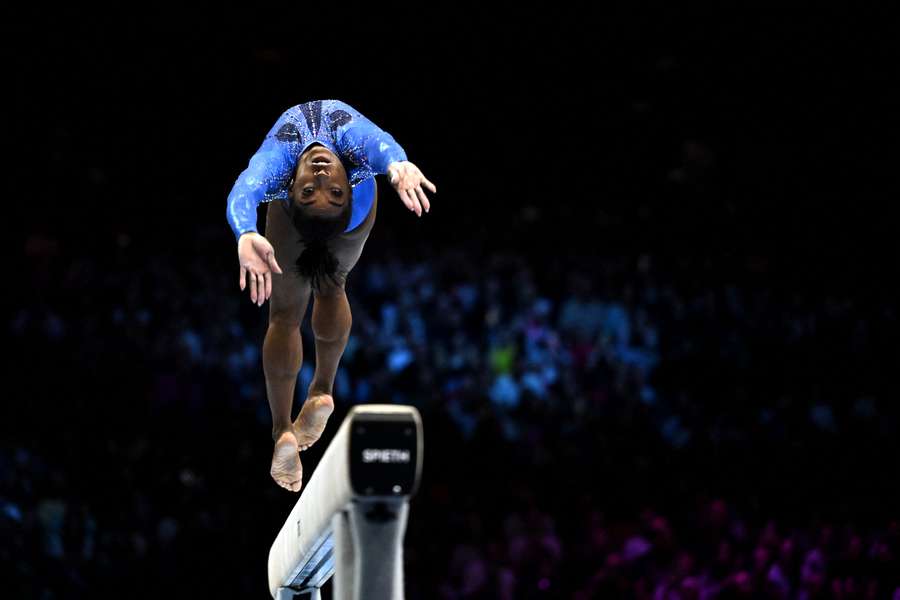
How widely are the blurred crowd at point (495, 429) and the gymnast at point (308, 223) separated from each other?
262 centimetres

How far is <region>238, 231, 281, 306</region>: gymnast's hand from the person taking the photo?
3.89m

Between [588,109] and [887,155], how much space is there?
2729 mm

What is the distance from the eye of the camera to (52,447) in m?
7.61

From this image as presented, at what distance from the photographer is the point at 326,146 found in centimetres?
455

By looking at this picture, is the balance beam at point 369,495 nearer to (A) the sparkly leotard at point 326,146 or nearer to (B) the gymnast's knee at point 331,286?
(A) the sparkly leotard at point 326,146

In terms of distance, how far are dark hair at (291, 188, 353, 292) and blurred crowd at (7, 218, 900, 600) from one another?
3092mm

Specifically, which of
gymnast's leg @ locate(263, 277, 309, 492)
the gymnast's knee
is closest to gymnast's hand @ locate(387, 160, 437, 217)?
the gymnast's knee

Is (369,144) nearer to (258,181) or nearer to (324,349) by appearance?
(258,181)

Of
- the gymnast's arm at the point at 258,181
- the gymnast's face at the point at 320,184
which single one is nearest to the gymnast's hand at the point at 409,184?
the gymnast's face at the point at 320,184

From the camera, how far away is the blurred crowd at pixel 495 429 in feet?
24.5

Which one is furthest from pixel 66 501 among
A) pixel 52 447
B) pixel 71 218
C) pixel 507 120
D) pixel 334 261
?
pixel 507 120

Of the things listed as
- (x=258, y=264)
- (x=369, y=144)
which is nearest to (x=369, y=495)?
(x=258, y=264)

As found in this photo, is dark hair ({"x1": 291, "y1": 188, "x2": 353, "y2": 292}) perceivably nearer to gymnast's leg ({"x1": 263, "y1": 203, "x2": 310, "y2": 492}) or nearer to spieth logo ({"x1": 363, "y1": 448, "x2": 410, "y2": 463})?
gymnast's leg ({"x1": 263, "y1": 203, "x2": 310, "y2": 492})

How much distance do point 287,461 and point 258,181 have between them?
4.19 ft
